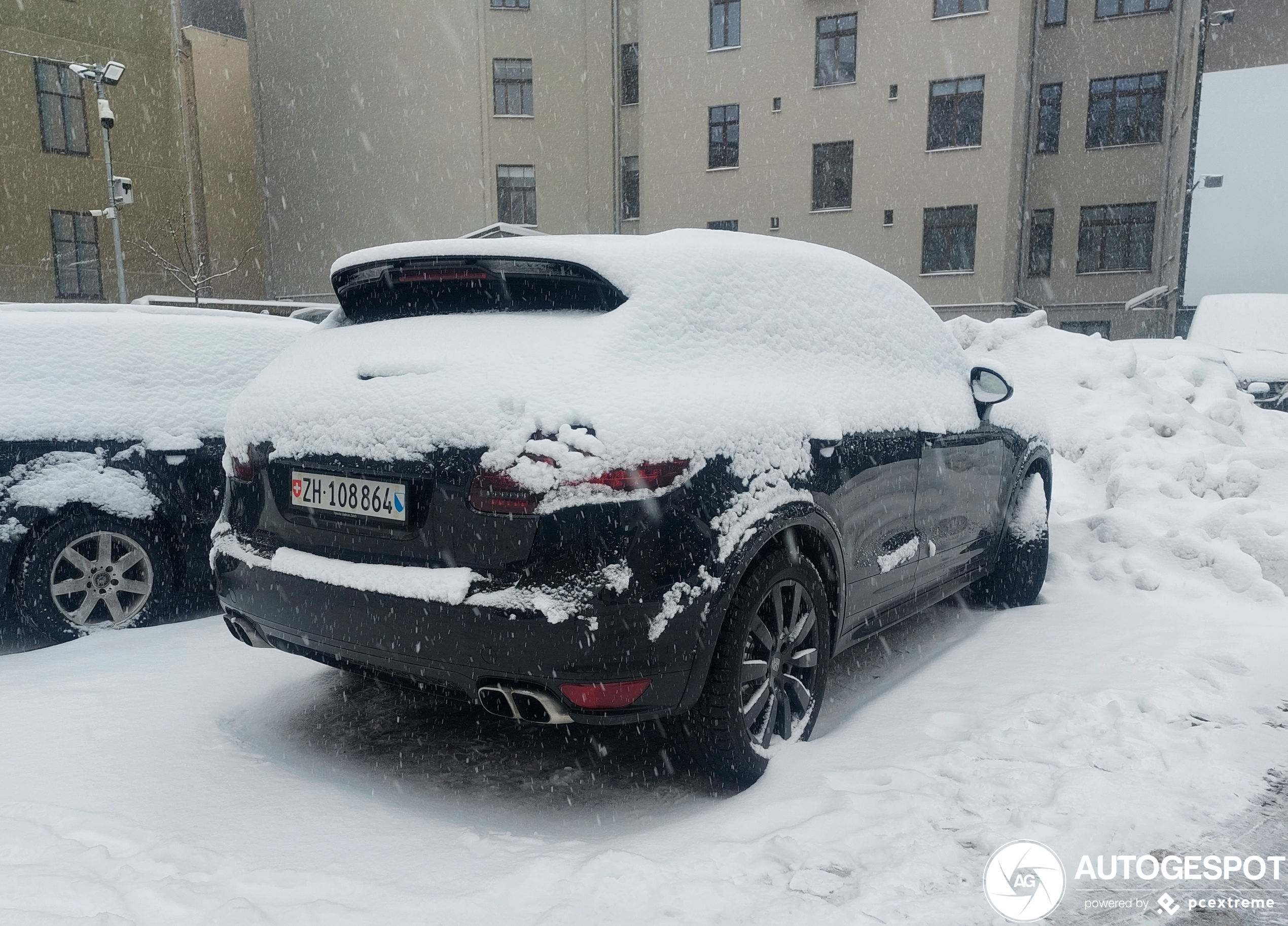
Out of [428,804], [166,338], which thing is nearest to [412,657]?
[428,804]

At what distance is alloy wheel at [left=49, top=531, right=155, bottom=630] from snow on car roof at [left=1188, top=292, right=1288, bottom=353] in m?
14.8

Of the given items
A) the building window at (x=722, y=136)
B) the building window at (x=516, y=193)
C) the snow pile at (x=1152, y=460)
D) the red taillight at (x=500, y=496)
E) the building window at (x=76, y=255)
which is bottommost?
the snow pile at (x=1152, y=460)

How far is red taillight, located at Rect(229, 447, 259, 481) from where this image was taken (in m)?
2.99

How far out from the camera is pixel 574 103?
27.0m

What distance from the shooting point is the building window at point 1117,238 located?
24125mm

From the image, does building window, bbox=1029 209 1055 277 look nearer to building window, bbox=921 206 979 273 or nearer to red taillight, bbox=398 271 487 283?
building window, bbox=921 206 979 273

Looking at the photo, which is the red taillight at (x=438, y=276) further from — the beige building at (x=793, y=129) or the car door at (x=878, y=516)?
the beige building at (x=793, y=129)

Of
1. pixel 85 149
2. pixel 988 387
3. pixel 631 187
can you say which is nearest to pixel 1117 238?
pixel 631 187

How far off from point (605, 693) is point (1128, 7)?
27.3m

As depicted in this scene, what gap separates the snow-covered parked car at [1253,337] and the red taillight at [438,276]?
1318 cm

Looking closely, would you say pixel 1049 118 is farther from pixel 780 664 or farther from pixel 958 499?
pixel 780 664

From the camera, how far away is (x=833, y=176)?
80.6 feet

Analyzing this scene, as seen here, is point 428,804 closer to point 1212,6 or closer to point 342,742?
point 342,742

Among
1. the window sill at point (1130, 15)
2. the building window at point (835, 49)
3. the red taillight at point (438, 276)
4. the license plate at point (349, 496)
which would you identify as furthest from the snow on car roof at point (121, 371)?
the window sill at point (1130, 15)
